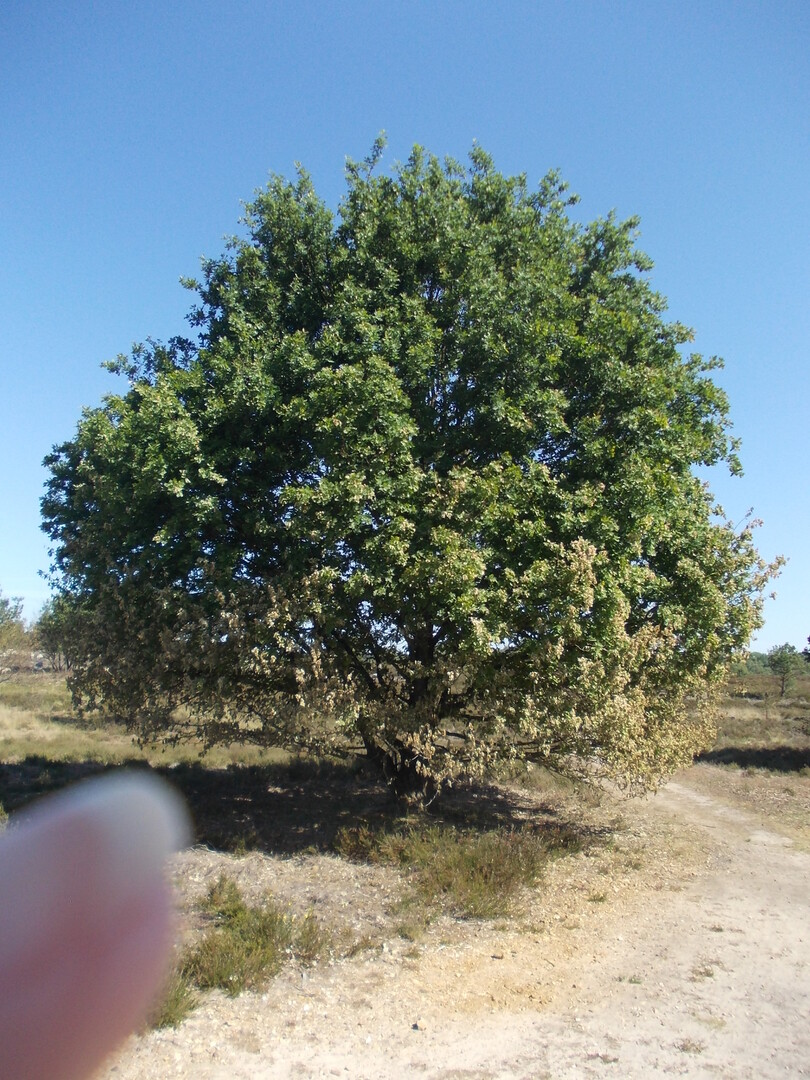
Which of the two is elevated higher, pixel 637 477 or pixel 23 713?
pixel 637 477

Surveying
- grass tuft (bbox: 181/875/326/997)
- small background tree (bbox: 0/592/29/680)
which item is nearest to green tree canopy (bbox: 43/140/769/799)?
grass tuft (bbox: 181/875/326/997)

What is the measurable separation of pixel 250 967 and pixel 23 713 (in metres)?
30.4

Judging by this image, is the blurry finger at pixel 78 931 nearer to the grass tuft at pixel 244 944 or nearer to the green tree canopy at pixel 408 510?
the grass tuft at pixel 244 944

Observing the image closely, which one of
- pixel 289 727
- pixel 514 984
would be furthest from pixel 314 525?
pixel 514 984

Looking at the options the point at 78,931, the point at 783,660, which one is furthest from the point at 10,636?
the point at 783,660

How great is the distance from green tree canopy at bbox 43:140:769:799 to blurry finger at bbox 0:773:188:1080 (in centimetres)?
217

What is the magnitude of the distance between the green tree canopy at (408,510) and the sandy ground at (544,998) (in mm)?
2338

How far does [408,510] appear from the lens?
9812 millimetres

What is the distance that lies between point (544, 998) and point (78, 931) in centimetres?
527

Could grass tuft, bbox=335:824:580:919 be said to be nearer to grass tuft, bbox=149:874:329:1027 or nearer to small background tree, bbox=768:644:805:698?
grass tuft, bbox=149:874:329:1027

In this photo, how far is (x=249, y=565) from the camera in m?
11.7

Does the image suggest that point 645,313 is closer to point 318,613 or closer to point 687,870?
point 318,613

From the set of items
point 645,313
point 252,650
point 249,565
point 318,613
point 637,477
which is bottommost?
point 252,650

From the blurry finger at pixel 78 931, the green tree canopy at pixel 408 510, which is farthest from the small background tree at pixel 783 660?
the blurry finger at pixel 78 931
